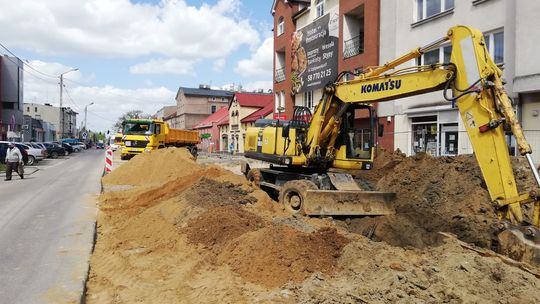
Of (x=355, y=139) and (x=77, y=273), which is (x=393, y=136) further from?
(x=77, y=273)

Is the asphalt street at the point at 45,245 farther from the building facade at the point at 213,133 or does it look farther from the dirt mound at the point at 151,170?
the building facade at the point at 213,133

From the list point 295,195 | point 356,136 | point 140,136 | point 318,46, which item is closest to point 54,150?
point 140,136

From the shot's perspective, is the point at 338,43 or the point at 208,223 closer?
the point at 208,223

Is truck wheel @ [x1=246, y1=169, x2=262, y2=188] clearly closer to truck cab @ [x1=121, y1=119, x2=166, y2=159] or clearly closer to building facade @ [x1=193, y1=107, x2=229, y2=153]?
truck cab @ [x1=121, y1=119, x2=166, y2=159]

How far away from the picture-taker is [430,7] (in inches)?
811

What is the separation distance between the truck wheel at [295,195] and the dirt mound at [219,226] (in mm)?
1814

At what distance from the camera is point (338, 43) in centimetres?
2841

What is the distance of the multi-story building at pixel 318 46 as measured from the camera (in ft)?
81.7

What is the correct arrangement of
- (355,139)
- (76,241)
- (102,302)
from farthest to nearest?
(355,139) < (76,241) < (102,302)

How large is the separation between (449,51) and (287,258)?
620 inches

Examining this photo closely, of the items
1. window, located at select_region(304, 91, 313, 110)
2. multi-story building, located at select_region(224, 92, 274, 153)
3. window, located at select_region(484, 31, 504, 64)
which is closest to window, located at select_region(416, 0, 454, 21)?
window, located at select_region(484, 31, 504, 64)

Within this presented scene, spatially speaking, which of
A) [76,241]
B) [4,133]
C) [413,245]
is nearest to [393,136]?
[413,245]

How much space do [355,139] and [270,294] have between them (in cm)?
630

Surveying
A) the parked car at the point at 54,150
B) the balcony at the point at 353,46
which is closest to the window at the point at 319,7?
the balcony at the point at 353,46
